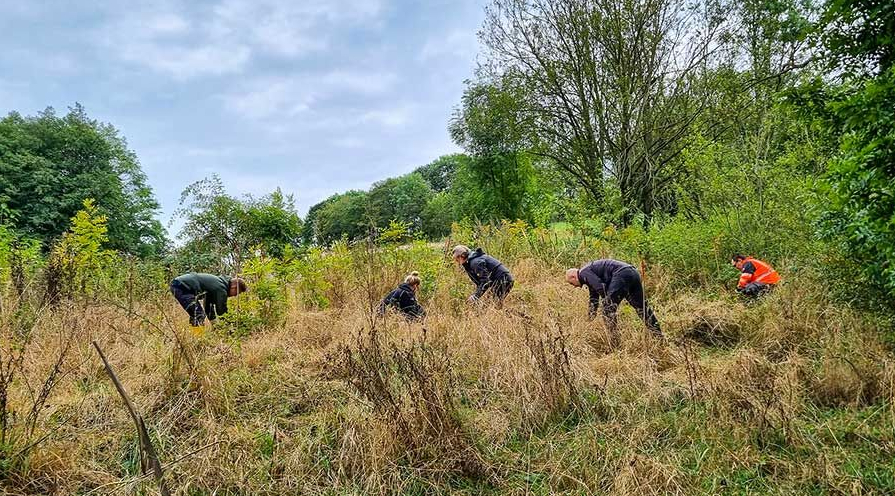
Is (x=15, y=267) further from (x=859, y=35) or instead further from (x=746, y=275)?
(x=746, y=275)

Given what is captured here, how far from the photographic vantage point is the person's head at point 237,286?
4500 mm

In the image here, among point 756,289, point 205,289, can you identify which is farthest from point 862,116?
point 205,289

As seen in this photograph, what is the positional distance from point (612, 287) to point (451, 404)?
2.94 m

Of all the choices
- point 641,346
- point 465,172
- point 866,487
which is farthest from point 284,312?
point 465,172

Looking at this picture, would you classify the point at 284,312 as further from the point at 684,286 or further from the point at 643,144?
the point at 643,144

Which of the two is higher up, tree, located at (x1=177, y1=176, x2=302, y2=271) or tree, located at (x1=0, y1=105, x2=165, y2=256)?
tree, located at (x1=0, y1=105, x2=165, y2=256)

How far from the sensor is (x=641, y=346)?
4340 mm

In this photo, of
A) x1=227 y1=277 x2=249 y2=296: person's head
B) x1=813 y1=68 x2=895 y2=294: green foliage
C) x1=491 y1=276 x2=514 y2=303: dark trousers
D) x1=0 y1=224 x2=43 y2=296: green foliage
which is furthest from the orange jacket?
x1=0 y1=224 x2=43 y2=296: green foliage

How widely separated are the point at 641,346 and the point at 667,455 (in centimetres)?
180

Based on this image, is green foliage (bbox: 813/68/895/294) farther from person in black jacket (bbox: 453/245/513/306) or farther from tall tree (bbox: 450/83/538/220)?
tall tree (bbox: 450/83/538/220)

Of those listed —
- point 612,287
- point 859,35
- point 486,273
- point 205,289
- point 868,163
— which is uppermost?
point 859,35

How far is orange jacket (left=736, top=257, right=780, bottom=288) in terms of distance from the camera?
236 inches

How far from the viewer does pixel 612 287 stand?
5.12m

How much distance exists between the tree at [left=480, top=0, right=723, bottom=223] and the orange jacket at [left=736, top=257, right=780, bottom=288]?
4706mm
